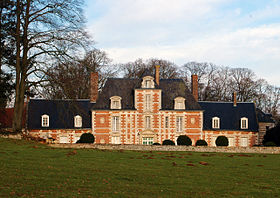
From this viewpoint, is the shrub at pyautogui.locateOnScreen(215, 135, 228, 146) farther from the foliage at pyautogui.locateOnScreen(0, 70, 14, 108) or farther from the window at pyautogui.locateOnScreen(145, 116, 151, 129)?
the foliage at pyautogui.locateOnScreen(0, 70, 14, 108)

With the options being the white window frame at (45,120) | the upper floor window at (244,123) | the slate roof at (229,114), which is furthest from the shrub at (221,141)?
the white window frame at (45,120)

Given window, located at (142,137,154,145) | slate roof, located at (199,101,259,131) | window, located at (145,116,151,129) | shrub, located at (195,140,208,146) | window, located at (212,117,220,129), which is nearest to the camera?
shrub, located at (195,140,208,146)

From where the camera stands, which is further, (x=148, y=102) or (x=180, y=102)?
(x=180, y=102)

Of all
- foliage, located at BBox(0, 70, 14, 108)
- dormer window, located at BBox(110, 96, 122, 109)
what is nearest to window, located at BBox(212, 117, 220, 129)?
dormer window, located at BBox(110, 96, 122, 109)

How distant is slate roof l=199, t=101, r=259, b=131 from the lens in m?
39.3

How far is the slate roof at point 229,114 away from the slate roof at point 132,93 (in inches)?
90.6

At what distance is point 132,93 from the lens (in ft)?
127

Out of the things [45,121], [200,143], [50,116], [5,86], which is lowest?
[200,143]

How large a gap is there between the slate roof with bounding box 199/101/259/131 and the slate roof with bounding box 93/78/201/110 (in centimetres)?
230

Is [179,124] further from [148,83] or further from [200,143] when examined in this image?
[148,83]

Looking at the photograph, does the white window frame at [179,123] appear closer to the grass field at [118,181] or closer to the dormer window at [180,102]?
the dormer window at [180,102]

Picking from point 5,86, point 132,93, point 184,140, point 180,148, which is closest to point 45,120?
point 132,93

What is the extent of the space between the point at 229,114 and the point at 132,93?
10.7m

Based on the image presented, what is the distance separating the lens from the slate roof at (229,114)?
39281 mm
